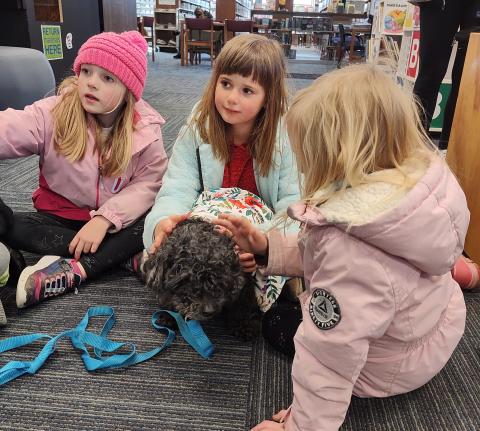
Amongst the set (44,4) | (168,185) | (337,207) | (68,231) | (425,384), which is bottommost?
(425,384)

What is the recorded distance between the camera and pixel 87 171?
53.9 inches

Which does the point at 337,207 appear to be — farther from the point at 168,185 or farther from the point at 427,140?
the point at 168,185

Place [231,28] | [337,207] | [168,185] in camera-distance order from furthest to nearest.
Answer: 1. [231,28]
2. [168,185]
3. [337,207]

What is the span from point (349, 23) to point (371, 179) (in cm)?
1060

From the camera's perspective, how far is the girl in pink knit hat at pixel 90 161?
4.21 feet

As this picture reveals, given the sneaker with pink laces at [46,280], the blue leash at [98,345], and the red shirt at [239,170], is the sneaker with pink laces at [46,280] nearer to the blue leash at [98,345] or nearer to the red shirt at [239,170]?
the blue leash at [98,345]

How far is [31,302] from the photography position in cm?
118

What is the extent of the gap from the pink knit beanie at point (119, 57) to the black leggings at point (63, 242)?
A: 462 mm

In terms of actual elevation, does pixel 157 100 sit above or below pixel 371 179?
below

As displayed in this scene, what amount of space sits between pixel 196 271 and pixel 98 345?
1.03 feet

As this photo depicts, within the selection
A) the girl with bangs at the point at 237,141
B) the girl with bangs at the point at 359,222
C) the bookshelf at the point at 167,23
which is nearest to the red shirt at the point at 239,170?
the girl with bangs at the point at 237,141

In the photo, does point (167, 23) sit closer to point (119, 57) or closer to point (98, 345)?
point (119, 57)

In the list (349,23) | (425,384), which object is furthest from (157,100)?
(349,23)

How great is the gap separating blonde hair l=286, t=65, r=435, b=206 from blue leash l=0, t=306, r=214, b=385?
55 centimetres
